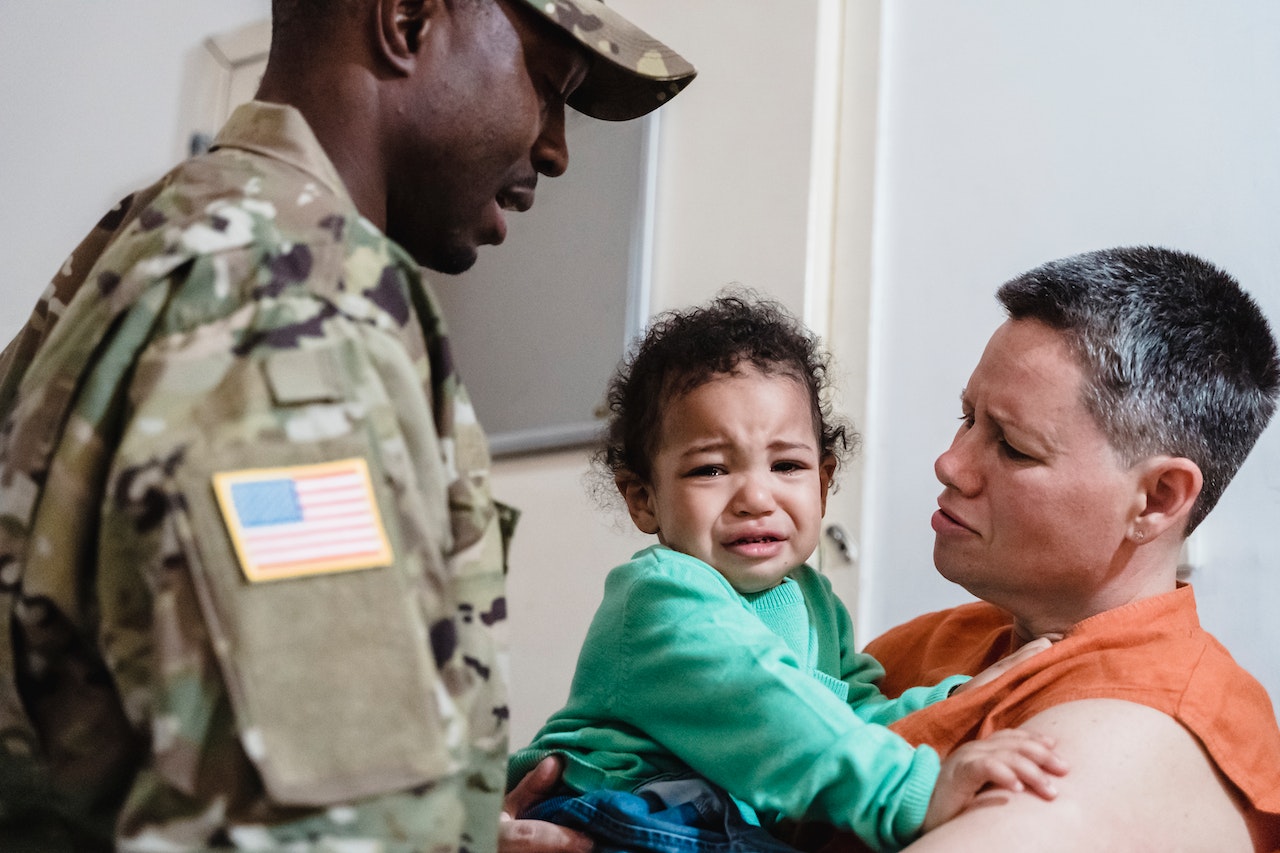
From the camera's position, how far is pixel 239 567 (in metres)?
0.82

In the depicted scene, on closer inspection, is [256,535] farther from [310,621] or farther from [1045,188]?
[1045,188]

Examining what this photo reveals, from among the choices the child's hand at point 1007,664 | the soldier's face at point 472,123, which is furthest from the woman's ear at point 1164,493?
the soldier's face at point 472,123

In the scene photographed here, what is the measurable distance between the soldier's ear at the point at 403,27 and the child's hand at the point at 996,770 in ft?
2.95

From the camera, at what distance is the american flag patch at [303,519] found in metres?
0.82

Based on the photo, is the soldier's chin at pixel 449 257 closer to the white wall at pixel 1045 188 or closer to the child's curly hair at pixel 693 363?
the child's curly hair at pixel 693 363

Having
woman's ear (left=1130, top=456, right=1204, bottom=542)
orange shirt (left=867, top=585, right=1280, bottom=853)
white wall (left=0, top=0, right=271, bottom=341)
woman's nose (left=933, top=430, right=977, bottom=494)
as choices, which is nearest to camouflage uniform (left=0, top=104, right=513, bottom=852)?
orange shirt (left=867, top=585, right=1280, bottom=853)

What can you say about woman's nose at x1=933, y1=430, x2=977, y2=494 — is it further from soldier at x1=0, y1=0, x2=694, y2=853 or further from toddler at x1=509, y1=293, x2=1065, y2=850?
soldier at x1=0, y1=0, x2=694, y2=853

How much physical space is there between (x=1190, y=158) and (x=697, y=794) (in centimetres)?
144

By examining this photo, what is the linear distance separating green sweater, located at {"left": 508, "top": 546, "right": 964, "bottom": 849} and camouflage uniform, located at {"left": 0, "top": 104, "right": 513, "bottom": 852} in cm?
40

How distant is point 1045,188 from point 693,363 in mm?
950

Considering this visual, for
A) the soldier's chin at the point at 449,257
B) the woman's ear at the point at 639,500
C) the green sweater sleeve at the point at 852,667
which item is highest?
the soldier's chin at the point at 449,257

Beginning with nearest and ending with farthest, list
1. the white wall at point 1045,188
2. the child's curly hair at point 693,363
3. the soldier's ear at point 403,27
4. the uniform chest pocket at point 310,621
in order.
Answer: the uniform chest pocket at point 310,621
the soldier's ear at point 403,27
the child's curly hair at point 693,363
the white wall at point 1045,188

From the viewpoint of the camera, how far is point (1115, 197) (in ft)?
7.28

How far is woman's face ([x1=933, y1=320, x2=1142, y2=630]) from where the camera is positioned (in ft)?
4.99
